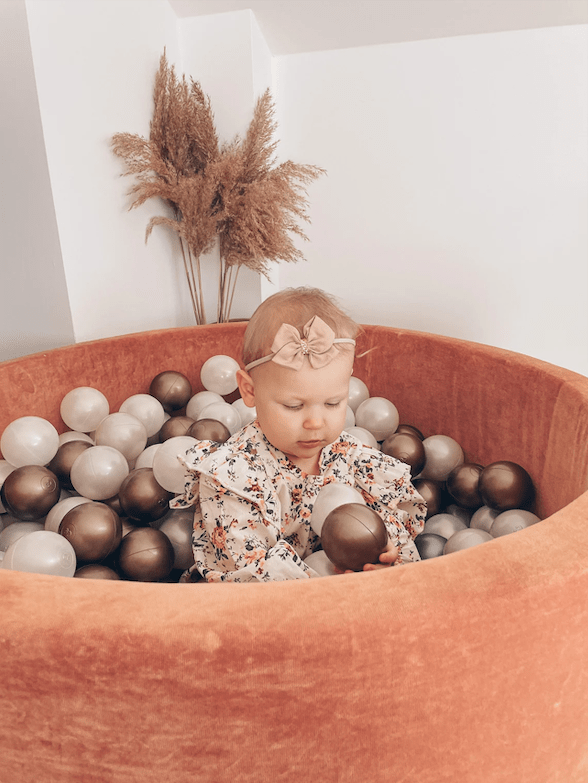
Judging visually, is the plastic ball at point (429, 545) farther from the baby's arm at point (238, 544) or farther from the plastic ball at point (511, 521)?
the baby's arm at point (238, 544)

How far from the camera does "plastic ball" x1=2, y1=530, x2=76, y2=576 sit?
3.37ft

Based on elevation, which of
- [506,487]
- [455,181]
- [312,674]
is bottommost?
[506,487]

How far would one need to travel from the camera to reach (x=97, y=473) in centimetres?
136

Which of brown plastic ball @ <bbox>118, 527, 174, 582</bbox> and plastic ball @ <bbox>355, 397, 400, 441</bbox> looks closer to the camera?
brown plastic ball @ <bbox>118, 527, 174, 582</bbox>

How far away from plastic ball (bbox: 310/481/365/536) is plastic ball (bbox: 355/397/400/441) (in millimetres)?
530

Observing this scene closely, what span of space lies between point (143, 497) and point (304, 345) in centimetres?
53

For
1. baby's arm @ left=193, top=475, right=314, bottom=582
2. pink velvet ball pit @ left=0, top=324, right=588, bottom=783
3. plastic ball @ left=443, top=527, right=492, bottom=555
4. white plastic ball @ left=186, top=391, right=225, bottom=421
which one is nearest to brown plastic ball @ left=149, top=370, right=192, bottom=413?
white plastic ball @ left=186, top=391, right=225, bottom=421

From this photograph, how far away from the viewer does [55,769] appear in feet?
1.99

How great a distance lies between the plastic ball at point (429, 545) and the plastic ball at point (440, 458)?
290 millimetres

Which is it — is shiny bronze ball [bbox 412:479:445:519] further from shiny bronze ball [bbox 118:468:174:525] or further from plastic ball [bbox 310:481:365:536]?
shiny bronze ball [bbox 118:468:174:525]

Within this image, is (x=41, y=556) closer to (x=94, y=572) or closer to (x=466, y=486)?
(x=94, y=572)

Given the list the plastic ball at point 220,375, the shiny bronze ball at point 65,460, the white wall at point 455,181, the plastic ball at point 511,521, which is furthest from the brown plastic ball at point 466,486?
the white wall at point 455,181

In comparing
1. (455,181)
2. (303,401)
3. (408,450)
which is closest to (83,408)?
(303,401)

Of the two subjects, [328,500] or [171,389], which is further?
[171,389]
